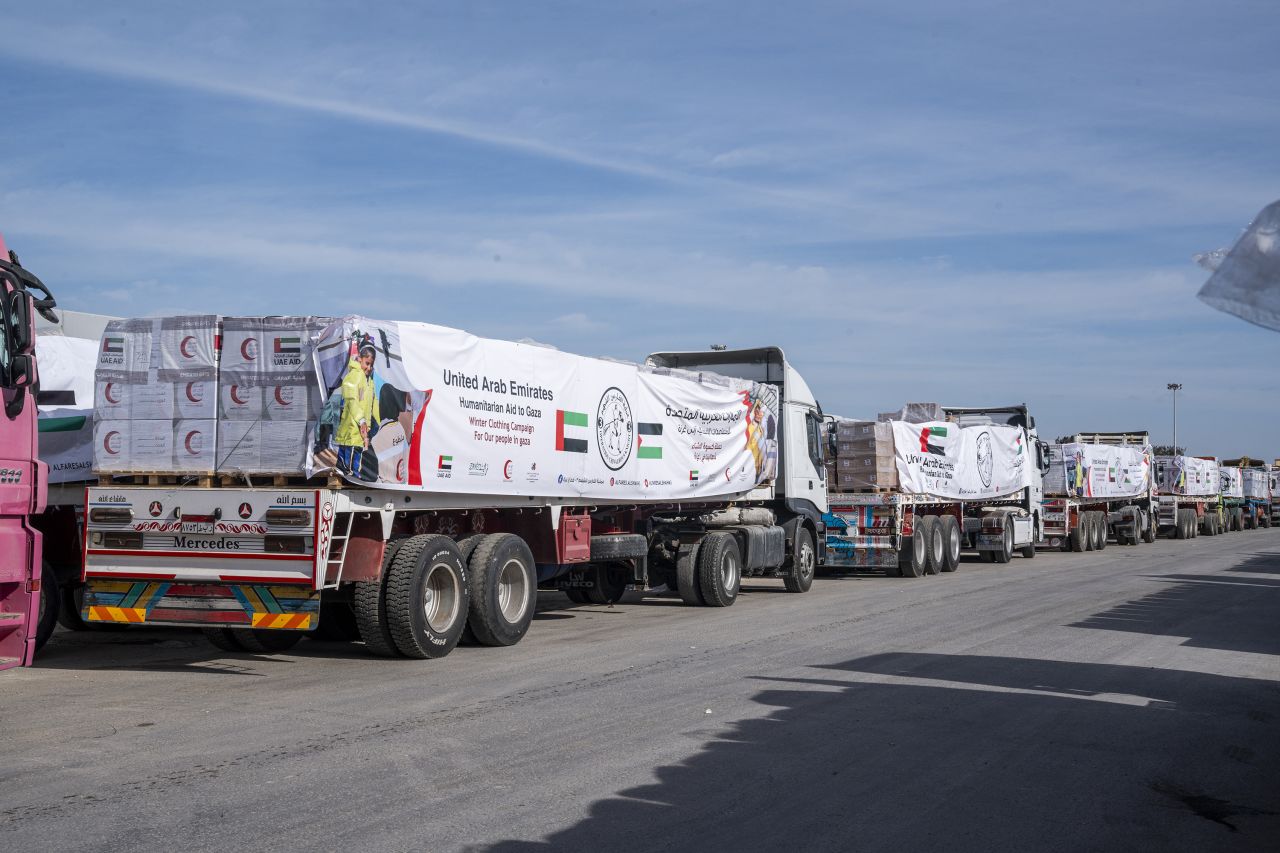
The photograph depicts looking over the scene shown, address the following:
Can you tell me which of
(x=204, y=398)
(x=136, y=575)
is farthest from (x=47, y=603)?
(x=204, y=398)

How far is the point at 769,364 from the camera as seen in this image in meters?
21.2

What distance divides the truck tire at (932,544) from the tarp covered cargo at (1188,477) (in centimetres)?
2314

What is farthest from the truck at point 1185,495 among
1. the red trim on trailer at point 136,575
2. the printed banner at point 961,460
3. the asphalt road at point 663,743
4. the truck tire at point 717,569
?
the red trim on trailer at point 136,575

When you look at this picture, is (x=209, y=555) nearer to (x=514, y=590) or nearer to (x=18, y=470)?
(x=18, y=470)

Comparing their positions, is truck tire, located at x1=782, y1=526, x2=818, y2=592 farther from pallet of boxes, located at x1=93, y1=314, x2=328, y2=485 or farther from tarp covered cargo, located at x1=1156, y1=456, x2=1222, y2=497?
tarp covered cargo, located at x1=1156, y1=456, x2=1222, y2=497

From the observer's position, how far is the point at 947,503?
28.2 meters

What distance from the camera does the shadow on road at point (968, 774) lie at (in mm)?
6121

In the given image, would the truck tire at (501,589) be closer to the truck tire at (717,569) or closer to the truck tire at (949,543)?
the truck tire at (717,569)

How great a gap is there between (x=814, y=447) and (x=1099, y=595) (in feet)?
17.1

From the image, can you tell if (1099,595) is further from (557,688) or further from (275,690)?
(275,690)

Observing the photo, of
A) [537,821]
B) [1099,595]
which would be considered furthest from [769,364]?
[537,821]

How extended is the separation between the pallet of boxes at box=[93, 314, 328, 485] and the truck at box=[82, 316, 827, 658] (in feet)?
0.41

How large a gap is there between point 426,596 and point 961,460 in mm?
18952

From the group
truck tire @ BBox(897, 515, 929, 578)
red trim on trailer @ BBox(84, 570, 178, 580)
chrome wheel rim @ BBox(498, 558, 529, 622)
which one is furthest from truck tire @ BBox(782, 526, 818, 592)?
red trim on trailer @ BBox(84, 570, 178, 580)
